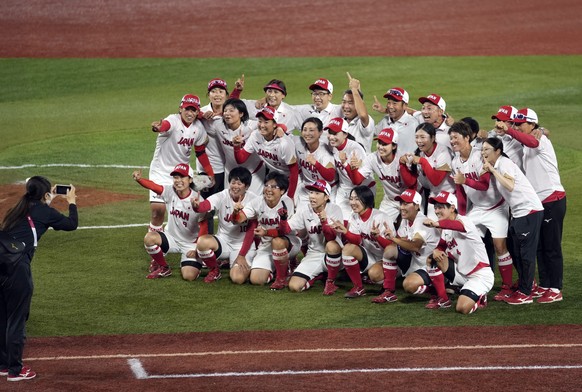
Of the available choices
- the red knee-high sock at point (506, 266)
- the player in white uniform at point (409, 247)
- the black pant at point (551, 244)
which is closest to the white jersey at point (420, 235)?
the player in white uniform at point (409, 247)

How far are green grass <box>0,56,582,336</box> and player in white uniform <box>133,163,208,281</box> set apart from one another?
0.72 ft

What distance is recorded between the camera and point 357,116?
44.8 feet

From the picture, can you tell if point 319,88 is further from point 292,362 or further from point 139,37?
point 139,37

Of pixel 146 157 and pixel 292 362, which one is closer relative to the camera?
pixel 292 362

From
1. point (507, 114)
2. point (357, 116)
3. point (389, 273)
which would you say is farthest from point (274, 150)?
point (507, 114)

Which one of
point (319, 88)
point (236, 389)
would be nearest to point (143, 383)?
point (236, 389)

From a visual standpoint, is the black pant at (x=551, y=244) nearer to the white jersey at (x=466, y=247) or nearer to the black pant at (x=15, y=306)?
the white jersey at (x=466, y=247)

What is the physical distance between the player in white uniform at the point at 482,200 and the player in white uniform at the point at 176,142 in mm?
3464

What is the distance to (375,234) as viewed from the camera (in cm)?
1184

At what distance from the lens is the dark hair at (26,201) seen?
935 centimetres

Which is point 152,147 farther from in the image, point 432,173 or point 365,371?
point 365,371

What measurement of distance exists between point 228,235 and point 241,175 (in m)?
0.81

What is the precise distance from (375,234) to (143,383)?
3562 mm

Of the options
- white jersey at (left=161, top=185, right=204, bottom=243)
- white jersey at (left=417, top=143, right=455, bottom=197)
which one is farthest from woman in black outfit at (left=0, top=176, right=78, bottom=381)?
white jersey at (left=417, top=143, right=455, bottom=197)
